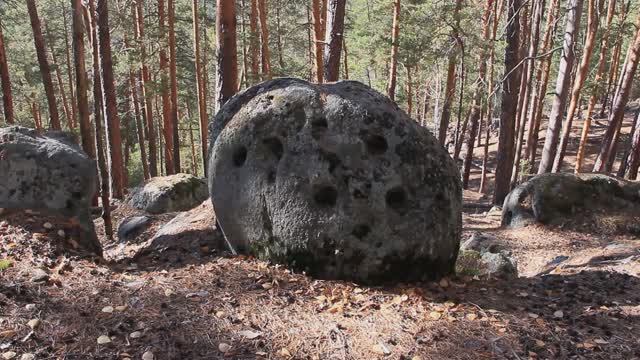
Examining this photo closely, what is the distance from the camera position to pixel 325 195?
4.76m

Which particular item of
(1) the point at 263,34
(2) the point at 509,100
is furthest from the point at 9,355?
(1) the point at 263,34

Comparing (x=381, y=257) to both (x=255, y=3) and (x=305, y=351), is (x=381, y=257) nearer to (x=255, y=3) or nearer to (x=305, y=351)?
(x=305, y=351)

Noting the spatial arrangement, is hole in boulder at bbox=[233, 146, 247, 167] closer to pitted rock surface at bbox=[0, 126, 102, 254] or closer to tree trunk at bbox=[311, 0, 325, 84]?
pitted rock surface at bbox=[0, 126, 102, 254]

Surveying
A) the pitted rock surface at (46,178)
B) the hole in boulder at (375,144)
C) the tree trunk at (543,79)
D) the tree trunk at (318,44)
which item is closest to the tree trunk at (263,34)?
the tree trunk at (318,44)

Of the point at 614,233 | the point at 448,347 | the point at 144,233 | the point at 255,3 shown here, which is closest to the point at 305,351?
the point at 448,347

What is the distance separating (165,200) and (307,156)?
9039 mm

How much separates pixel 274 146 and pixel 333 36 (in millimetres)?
5996

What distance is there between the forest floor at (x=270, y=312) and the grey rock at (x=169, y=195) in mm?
7244

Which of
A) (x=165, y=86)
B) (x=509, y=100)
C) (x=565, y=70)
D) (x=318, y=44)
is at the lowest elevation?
(x=509, y=100)

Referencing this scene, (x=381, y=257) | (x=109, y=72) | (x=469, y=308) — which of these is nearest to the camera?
(x=469, y=308)

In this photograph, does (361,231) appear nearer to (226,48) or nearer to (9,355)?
(9,355)

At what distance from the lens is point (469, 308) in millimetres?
4211

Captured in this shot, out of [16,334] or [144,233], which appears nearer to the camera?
[16,334]

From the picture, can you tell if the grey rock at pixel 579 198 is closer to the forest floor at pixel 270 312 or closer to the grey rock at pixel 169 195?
the forest floor at pixel 270 312
